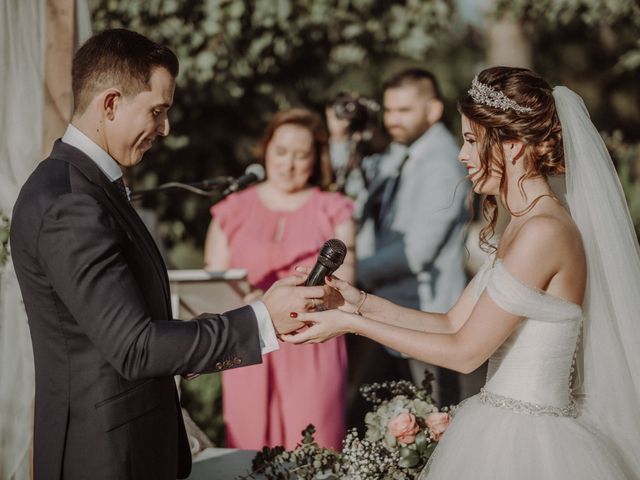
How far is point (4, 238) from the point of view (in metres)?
2.82

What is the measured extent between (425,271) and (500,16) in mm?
3520

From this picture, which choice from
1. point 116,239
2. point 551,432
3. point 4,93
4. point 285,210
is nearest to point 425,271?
point 285,210

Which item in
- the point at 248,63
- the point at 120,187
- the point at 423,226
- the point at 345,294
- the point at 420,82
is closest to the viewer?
the point at 120,187

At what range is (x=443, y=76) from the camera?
7.89m

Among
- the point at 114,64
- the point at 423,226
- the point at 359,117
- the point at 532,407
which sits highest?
the point at 359,117

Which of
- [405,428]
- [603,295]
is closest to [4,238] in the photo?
[405,428]

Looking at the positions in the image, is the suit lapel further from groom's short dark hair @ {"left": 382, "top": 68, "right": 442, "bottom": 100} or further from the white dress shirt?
groom's short dark hair @ {"left": 382, "top": 68, "right": 442, "bottom": 100}

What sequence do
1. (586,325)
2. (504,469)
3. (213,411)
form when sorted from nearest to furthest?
1. (504,469)
2. (586,325)
3. (213,411)

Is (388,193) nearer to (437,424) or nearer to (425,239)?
(425,239)

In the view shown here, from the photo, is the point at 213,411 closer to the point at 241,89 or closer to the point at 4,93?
the point at 241,89

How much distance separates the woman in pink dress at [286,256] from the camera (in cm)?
402

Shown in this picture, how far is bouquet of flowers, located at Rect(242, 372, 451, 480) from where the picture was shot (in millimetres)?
2602

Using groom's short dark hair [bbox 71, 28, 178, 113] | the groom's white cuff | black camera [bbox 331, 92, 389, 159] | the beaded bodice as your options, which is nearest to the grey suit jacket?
black camera [bbox 331, 92, 389, 159]

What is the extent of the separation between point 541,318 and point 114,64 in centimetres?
147
